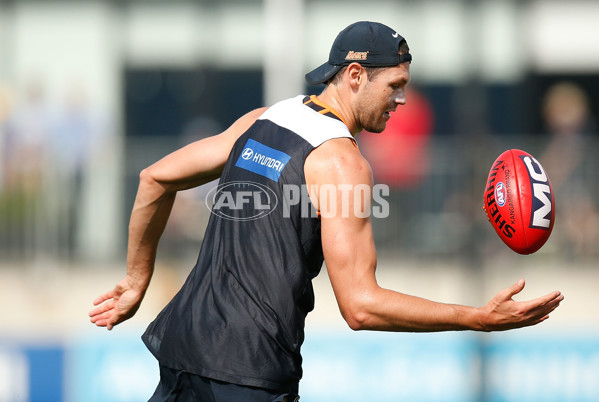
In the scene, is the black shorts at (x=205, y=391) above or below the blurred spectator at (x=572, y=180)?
below

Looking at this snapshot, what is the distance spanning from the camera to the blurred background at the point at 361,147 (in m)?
7.88

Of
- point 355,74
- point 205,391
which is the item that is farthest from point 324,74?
point 205,391

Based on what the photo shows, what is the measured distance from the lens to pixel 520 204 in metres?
4.30

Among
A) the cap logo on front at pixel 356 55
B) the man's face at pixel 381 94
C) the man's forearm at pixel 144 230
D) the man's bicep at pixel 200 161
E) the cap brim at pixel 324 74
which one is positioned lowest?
the man's forearm at pixel 144 230

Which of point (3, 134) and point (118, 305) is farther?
point (3, 134)

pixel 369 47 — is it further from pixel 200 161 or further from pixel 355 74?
pixel 200 161

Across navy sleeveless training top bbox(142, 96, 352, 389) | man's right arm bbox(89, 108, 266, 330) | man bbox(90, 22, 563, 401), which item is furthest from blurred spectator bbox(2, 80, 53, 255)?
navy sleeveless training top bbox(142, 96, 352, 389)

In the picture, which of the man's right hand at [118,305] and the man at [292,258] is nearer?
the man at [292,258]

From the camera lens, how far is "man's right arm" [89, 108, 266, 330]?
13.8ft

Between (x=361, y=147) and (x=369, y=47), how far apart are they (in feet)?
21.9

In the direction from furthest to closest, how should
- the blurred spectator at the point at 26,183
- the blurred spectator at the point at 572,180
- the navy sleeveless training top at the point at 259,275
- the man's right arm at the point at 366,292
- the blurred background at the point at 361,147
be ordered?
the blurred spectator at the point at 26,183 → the blurred spectator at the point at 572,180 → the blurred background at the point at 361,147 → the navy sleeveless training top at the point at 259,275 → the man's right arm at the point at 366,292

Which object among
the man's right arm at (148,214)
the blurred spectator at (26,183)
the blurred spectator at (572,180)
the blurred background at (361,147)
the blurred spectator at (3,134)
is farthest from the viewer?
the blurred spectator at (3,134)

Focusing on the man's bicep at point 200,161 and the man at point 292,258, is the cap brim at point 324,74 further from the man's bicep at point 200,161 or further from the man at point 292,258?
the man's bicep at point 200,161

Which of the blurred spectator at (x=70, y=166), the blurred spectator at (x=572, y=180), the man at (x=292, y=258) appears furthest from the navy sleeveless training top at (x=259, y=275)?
the blurred spectator at (x=70, y=166)
